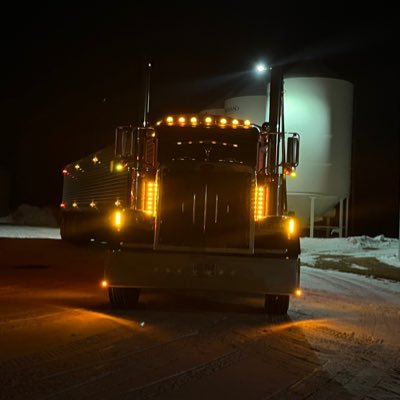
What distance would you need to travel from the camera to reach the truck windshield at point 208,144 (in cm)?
1128

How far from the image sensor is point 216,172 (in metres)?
10.4

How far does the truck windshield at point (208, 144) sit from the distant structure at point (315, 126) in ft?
62.8

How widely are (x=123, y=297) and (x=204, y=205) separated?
195 centimetres

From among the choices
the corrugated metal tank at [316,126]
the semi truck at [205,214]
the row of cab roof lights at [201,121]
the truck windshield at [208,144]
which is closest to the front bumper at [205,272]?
the semi truck at [205,214]

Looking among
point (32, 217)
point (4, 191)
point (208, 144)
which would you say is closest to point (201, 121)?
point (208, 144)

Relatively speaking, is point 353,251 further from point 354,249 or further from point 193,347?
point 193,347

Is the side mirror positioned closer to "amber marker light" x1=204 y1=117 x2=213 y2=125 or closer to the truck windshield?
the truck windshield

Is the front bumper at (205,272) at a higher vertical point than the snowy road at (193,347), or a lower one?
higher

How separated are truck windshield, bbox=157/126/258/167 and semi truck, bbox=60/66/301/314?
0.02 meters

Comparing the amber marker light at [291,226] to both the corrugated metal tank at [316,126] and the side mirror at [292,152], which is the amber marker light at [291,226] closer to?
the side mirror at [292,152]

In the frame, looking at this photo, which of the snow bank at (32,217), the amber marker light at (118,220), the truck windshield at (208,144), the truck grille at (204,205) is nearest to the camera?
the amber marker light at (118,220)

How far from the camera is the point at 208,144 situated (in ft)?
37.4

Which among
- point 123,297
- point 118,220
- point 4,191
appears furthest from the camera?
point 4,191

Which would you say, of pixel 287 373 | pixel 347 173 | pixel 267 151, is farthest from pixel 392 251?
pixel 287 373
